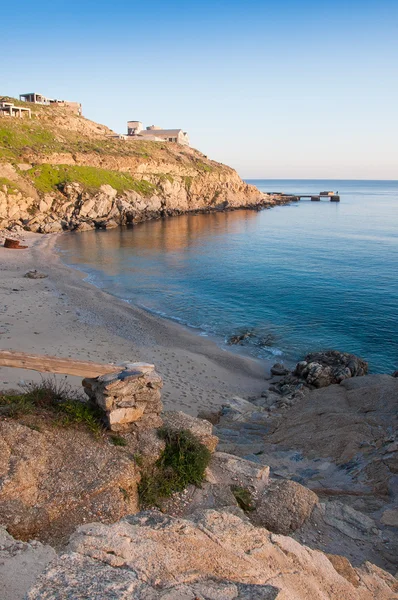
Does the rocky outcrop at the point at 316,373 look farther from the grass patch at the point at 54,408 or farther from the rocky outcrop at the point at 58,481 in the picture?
the rocky outcrop at the point at 58,481

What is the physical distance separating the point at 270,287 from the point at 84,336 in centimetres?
1856

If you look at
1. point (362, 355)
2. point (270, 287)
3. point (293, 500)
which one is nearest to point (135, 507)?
point (293, 500)

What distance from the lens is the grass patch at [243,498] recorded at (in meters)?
8.12

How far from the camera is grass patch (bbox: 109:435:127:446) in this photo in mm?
8367

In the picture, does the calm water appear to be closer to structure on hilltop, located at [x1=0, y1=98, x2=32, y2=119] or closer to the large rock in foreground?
the large rock in foreground

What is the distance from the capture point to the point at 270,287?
119 feet

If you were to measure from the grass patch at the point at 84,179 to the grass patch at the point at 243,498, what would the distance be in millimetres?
63033

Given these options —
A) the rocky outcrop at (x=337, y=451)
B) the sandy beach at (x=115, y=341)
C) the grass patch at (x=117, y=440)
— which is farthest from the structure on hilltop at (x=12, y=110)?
the grass patch at (x=117, y=440)

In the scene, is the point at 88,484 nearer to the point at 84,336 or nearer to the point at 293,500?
the point at 293,500

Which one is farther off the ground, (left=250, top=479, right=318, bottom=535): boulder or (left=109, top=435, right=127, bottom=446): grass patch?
(left=109, top=435, right=127, bottom=446): grass patch

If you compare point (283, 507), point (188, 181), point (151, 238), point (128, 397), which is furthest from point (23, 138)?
point (283, 507)

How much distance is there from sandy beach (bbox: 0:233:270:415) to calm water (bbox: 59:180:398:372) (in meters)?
2.38

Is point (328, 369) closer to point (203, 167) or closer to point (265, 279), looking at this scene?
point (265, 279)

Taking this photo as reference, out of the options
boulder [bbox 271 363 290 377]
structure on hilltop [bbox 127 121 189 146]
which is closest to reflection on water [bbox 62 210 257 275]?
boulder [bbox 271 363 290 377]
